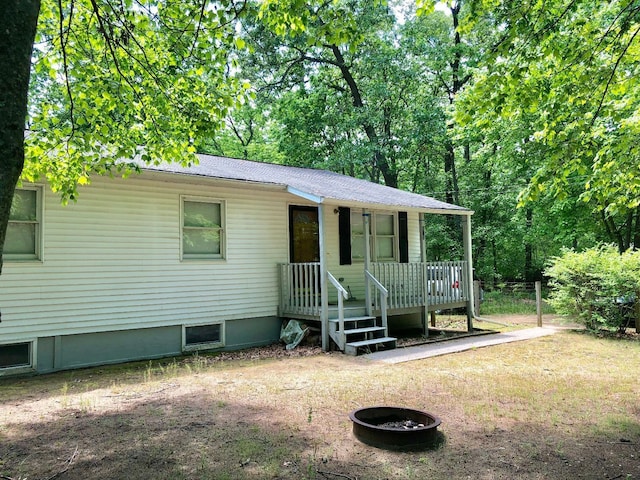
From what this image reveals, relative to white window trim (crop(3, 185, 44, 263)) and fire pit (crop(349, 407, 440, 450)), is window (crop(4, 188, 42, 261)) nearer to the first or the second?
white window trim (crop(3, 185, 44, 263))

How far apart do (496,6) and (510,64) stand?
867 millimetres

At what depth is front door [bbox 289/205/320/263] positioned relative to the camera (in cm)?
1061

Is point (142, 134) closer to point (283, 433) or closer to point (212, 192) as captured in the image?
point (212, 192)

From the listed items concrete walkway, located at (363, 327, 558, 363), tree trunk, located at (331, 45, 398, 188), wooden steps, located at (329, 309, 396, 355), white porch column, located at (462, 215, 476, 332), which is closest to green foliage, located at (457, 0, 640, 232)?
concrete walkway, located at (363, 327, 558, 363)

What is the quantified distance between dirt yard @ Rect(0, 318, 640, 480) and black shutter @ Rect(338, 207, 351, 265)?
3.51 meters

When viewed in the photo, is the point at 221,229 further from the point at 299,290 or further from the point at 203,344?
the point at 203,344

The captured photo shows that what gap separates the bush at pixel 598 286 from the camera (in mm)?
10688

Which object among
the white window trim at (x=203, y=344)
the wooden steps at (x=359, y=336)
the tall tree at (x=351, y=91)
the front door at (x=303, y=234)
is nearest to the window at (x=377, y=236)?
the front door at (x=303, y=234)

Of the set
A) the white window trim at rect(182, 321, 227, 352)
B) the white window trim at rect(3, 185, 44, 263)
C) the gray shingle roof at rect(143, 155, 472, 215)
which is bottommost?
the white window trim at rect(182, 321, 227, 352)

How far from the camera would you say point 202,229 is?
30.1 ft

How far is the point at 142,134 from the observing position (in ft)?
21.0

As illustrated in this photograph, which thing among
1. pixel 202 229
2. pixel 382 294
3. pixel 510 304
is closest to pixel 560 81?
pixel 382 294

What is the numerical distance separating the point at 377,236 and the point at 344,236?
3.72 feet

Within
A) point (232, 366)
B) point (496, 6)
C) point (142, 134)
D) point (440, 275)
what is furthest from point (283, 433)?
point (440, 275)
